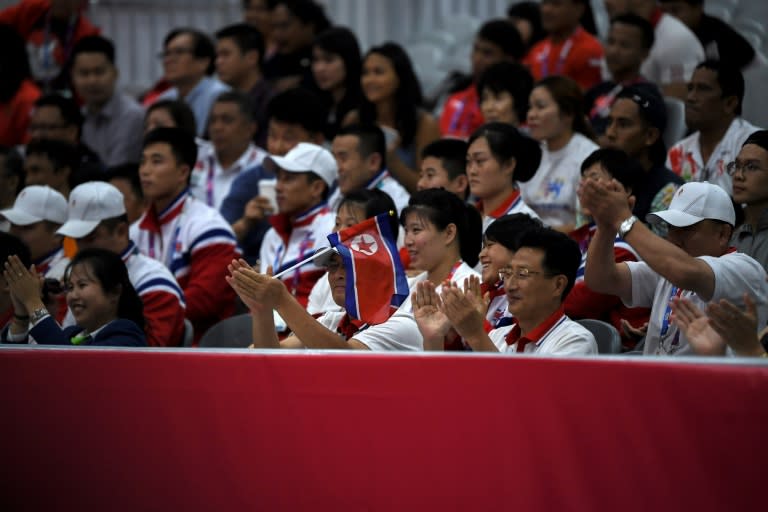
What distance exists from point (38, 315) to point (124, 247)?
3.38 ft

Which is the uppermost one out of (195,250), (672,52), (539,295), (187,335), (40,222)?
(672,52)

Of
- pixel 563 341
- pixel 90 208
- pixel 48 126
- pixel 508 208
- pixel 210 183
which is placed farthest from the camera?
pixel 48 126

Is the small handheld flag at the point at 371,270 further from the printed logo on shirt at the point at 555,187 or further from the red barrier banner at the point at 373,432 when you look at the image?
the printed logo on shirt at the point at 555,187

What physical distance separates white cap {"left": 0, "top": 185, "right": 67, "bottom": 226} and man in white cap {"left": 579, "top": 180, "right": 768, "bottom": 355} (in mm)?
3039

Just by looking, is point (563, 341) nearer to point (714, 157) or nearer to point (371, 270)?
point (371, 270)

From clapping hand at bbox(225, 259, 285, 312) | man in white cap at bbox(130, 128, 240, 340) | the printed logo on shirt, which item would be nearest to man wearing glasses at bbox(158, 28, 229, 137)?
man in white cap at bbox(130, 128, 240, 340)

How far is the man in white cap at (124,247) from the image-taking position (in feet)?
17.3

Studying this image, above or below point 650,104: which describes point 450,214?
below

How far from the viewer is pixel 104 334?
479cm

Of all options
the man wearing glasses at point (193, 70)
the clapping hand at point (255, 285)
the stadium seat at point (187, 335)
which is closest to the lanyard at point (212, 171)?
the man wearing glasses at point (193, 70)

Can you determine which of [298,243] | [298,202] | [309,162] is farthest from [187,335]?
[309,162]

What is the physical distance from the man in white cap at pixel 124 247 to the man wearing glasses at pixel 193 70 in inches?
90.4

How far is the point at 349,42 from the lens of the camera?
24.9ft

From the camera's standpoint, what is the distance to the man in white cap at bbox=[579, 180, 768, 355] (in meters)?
3.69
